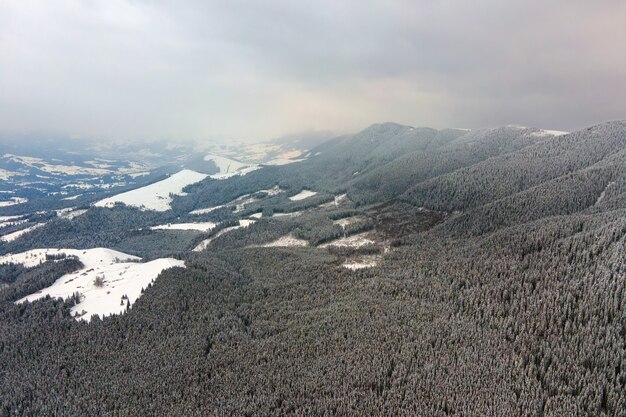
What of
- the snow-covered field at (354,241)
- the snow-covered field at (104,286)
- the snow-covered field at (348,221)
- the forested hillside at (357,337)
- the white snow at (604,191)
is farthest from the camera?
the snow-covered field at (348,221)

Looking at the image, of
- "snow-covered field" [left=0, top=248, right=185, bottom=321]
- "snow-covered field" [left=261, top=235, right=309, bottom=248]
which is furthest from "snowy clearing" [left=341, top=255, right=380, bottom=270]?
"snow-covered field" [left=0, top=248, right=185, bottom=321]

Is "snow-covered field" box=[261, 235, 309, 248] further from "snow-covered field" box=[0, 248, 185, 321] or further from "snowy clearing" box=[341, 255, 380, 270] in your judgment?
"snow-covered field" box=[0, 248, 185, 321]

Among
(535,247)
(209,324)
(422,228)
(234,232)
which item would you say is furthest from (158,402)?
(234,232)

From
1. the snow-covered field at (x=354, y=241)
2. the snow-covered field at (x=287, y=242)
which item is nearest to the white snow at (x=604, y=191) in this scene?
the snow-covered field at (x=354, y=241)

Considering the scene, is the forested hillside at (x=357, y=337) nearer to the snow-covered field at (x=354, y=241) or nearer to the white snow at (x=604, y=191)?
the white snow at (x=604, y=191)

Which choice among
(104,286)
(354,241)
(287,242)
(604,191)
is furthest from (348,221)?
(104,286)
